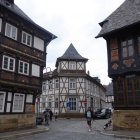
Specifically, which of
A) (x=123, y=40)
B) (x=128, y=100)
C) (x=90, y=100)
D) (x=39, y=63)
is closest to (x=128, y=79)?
(x=128, y=100)

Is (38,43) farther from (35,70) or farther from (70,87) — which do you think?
(70,87)

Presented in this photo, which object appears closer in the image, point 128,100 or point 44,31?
point 128,100

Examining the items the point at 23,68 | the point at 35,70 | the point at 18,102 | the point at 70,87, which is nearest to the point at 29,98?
the point at 18,102

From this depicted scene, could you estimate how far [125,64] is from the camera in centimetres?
1767

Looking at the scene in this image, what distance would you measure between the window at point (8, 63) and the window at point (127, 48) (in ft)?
29.4

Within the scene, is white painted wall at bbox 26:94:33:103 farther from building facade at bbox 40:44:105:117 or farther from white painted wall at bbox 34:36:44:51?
building facade at bbox 40:44:105:117

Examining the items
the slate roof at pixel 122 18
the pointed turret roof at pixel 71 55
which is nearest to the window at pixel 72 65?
the pointed turret roof at pixel 71 55

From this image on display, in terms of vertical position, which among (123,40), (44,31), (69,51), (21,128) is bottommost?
(21,128)

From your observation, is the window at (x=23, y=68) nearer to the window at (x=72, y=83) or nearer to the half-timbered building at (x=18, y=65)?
the half-timbered building at (x=18, y=65)

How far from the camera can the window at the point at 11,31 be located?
18.1m

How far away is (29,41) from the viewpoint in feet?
67.5

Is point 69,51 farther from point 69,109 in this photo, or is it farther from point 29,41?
point 29,41

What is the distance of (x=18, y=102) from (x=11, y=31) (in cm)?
596

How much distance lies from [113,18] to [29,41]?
7.83m
